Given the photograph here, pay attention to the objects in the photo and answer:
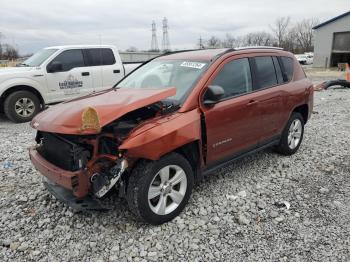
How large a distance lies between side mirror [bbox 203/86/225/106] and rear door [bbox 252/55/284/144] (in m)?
0.97

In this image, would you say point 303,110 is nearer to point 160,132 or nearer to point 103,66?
point 160,132

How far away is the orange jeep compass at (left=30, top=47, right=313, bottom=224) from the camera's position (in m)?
3.09

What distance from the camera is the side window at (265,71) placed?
4551 millimetres

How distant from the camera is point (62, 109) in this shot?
3.54 metres

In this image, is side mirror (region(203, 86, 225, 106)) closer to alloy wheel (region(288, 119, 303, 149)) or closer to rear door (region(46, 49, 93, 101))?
alloy wheel (region(288, 119, 303, 149))

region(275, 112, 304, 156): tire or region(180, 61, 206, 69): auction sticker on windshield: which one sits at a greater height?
region(180, 61, 206, 69): auction sticker on windshield

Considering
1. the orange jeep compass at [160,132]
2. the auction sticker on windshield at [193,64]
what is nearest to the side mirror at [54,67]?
the orange jeep compass at [160,132]

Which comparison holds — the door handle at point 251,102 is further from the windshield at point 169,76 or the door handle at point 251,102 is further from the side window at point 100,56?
the side window at point 100,56

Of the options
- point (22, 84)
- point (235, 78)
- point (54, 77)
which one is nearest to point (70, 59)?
point (54, 77)

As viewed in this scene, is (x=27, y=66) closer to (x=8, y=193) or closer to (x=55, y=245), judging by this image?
(x=8, y=193)

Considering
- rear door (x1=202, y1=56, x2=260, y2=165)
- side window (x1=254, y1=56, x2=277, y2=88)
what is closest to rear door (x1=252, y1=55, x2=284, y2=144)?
side window (x1=254, y1=56, x2=277, y2=88)

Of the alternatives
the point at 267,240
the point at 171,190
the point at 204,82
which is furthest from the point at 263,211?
the point at 204,82

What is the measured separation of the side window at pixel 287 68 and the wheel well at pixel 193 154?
7.56 ft

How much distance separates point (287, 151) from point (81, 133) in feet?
11.7
